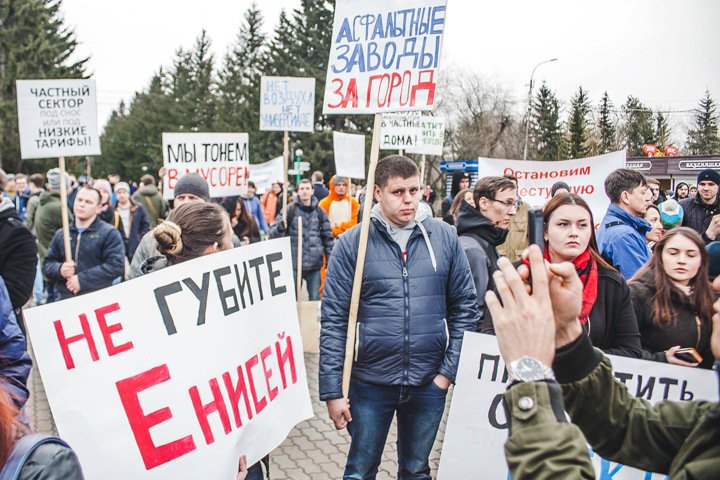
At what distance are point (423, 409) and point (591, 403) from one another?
1803 mm

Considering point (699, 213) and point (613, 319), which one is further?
point (699, 213)

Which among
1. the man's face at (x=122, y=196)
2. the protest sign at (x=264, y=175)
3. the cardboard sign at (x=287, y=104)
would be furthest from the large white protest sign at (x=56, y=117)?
the protest sign at (x=264, y=175)

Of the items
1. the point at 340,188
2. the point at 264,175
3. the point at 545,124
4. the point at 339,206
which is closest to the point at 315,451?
the point at 339,206

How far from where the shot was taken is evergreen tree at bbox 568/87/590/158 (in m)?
39.4

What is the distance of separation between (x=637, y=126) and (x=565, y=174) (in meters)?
14.0

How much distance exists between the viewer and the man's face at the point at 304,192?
8.26 meters

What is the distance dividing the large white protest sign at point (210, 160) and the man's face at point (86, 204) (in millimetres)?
1293

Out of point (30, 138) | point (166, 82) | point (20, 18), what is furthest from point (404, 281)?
point (166, 82)

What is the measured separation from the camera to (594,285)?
325 centimetres

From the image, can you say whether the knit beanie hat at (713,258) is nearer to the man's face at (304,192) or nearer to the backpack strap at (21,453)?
the backpack strap at (21,453)

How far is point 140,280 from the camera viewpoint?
7.93ft

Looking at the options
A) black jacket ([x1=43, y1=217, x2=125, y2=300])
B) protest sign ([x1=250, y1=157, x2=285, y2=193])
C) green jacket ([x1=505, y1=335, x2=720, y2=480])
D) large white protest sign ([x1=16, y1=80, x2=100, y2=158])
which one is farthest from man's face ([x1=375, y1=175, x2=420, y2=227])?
protest sign ([x1=250, y1=157, x2=285, y2=193])

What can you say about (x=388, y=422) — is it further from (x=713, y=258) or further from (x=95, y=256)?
(x=95, y=256)

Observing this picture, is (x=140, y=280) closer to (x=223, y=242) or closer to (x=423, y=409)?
(x=223, y=242)
